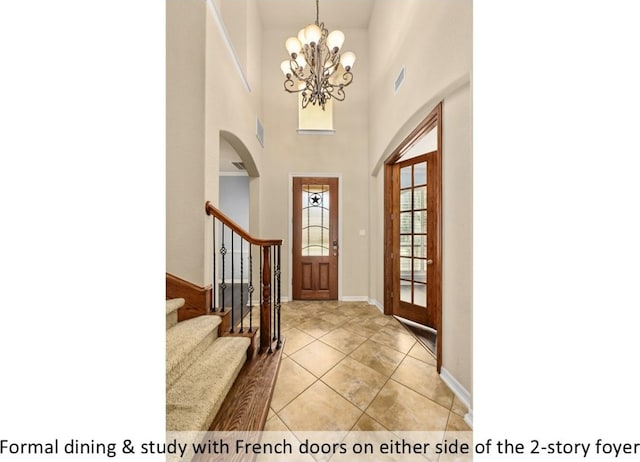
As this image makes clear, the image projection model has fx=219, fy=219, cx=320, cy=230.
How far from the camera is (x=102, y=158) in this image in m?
0.47

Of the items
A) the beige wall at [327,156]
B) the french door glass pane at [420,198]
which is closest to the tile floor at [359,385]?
the beige wall at [327,156]

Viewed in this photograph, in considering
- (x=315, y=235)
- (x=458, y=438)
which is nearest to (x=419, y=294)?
(x=458, y=438)

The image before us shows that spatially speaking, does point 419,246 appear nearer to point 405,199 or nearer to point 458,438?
point 405,199

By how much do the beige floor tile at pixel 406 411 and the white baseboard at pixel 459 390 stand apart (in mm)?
119

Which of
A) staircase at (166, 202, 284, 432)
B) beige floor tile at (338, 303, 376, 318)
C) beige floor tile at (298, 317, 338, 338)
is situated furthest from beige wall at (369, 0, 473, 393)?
beige floor tile at (338, 303, 376, 318)

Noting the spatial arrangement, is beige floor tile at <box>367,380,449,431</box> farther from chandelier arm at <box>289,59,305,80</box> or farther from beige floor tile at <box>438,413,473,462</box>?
chandelier arm at <box>289,59,305,80</box>

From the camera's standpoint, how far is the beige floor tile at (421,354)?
1923 mm

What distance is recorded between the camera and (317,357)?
1.96 metres

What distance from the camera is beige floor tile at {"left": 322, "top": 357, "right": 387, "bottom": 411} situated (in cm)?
147

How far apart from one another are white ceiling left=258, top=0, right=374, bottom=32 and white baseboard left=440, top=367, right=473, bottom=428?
4893mm

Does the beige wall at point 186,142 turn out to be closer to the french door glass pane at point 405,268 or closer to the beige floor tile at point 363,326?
the beige floor tile at point 363,326
